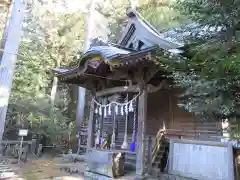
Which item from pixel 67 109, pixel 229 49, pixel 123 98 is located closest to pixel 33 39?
pixel 67 109

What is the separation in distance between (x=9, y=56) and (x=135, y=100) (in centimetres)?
454

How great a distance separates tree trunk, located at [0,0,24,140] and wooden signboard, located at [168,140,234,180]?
546 centimetres

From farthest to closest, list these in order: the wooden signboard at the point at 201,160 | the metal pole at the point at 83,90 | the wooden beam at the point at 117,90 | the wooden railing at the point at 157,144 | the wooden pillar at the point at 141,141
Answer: the metal pole at the point at 83,90
the wooden railing at the point at 157,144
the wooden beam at the point at 117,90
the wooden pillar at the point at 141,141
the wooden signboard at the point at 201,160

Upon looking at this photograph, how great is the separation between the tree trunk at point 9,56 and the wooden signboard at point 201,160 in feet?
17.9

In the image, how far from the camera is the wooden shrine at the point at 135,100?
6.99 m

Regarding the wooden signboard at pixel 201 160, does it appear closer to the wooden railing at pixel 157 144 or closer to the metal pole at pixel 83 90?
the wooden railing at pixel 157 144

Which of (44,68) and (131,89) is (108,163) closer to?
(131,89)

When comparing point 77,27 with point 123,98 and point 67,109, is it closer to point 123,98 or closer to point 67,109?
point 67,109

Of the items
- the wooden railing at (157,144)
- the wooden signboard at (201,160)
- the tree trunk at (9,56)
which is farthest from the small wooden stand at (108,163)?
the tree trunk at (9,56)

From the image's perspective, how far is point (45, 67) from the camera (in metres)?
18.4

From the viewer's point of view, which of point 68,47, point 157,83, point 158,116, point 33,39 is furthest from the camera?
point 68,47

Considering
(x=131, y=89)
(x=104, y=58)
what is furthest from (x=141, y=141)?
(x=104, y=58)

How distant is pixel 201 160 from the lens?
602 centimetres

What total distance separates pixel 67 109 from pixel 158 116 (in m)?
12.4
